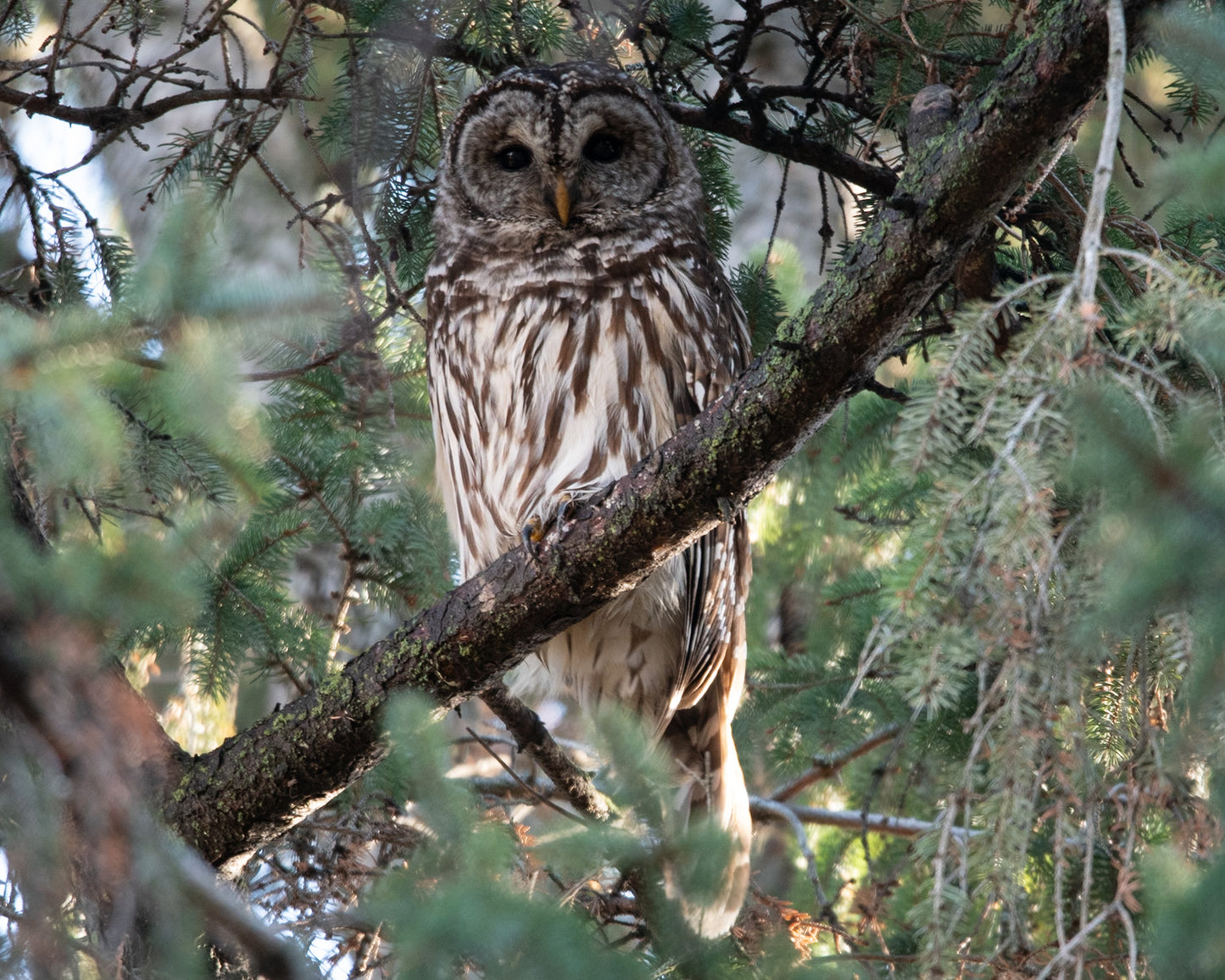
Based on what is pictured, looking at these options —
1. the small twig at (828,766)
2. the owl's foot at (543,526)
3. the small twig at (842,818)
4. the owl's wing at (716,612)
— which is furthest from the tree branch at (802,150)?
the small twig at (842,818)

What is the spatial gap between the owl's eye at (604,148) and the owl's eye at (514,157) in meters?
0.18

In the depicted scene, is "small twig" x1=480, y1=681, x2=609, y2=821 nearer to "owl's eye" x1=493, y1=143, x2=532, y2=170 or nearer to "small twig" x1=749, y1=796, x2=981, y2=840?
"small twig" x1=749, y1=796, x2=981, y2=840

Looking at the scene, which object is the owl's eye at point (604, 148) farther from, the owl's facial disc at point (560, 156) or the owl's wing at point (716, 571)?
the owl's wing at point (716, 571)

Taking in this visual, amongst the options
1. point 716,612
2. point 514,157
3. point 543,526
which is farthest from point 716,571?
point 514,157

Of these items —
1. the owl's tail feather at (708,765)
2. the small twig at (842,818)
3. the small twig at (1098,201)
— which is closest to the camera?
the small twig at (1098,201)

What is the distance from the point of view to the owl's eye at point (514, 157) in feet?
11.6

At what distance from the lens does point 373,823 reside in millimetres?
3004

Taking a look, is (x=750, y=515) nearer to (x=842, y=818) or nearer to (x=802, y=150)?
(x=842, y=818)

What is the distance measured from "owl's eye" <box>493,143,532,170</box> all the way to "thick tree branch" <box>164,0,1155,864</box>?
4.90ft

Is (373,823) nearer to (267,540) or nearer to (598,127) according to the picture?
(267,540)

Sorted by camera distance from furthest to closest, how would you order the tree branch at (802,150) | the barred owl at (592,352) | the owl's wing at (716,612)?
the owl's wing at (716,612) → the barred owl at (592,352) → the tree branch at (802,150)

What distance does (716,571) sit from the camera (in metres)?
3.24

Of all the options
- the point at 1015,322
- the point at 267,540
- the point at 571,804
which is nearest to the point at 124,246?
the point at 267,540

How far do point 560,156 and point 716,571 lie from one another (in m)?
1.26
